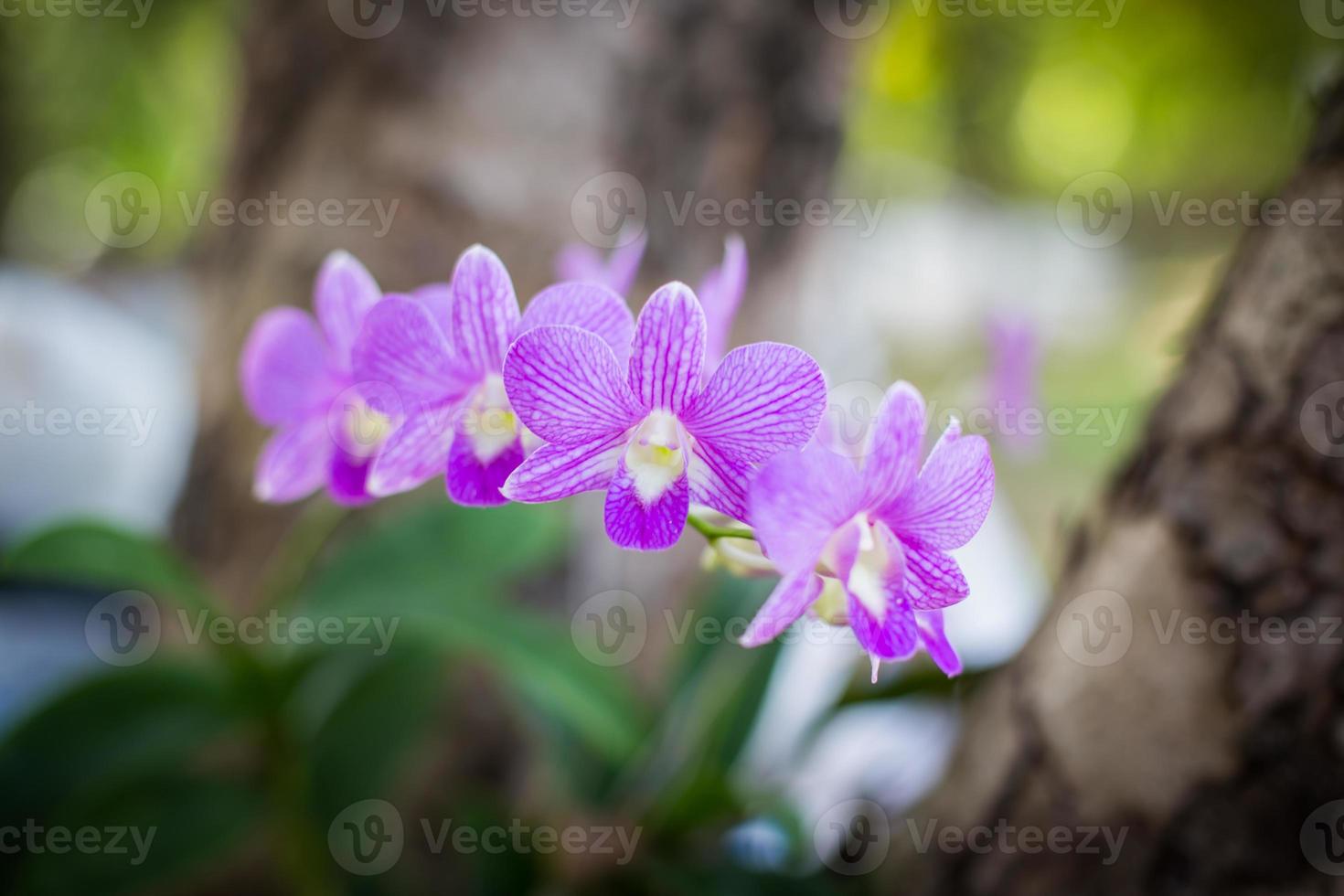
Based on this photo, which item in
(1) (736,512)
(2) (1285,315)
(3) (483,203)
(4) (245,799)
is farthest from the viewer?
(3) (483,203)

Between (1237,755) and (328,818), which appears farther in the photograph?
(328,818)

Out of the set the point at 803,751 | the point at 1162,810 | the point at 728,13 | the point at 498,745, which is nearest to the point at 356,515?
the point at 498,745

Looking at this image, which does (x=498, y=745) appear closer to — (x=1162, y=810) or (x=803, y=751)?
(x=803, y=751)

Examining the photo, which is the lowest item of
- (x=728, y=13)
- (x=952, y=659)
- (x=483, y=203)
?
(x=952, y=659)
